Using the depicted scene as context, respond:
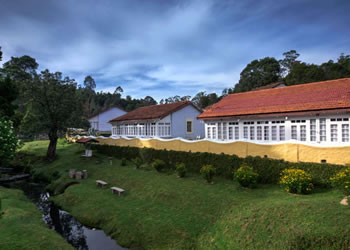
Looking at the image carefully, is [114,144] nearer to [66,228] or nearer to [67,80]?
[67,80]

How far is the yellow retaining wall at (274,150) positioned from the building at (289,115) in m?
2.35

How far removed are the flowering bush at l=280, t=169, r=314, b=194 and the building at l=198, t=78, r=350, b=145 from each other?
188 inches

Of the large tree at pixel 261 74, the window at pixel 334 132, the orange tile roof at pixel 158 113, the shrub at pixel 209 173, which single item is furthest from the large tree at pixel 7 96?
the large tree at pixel 261 74

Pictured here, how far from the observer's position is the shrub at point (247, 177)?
12.5m

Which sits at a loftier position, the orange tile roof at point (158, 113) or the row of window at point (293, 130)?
the orange tile roof at point (158, 113)

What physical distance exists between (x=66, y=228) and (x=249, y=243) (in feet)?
32.6

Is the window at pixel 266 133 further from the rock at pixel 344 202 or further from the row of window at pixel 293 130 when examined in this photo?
the rock at pixel 344 202

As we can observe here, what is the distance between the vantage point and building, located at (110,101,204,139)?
2886 cm

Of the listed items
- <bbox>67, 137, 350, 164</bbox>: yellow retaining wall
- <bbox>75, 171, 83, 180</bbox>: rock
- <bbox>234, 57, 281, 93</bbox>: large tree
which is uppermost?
<bbox>234, 57, 281, 93</bbox>: large tree

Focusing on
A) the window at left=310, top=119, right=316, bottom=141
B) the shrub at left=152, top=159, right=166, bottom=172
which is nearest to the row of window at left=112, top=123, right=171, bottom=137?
the shrub at left=152, top=159, right=166, bottom=172

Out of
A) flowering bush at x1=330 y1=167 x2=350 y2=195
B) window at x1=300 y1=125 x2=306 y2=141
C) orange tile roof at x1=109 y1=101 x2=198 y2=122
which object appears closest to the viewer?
flowering bush at x1=330 y1=167 x2=350 y2=195

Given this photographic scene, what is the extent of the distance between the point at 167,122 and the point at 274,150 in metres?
16.9

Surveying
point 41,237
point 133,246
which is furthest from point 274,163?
point 41,237

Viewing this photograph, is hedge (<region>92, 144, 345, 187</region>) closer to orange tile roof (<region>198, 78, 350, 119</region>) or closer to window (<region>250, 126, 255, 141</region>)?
window (<region>250, 126, 255, 141</region>)
